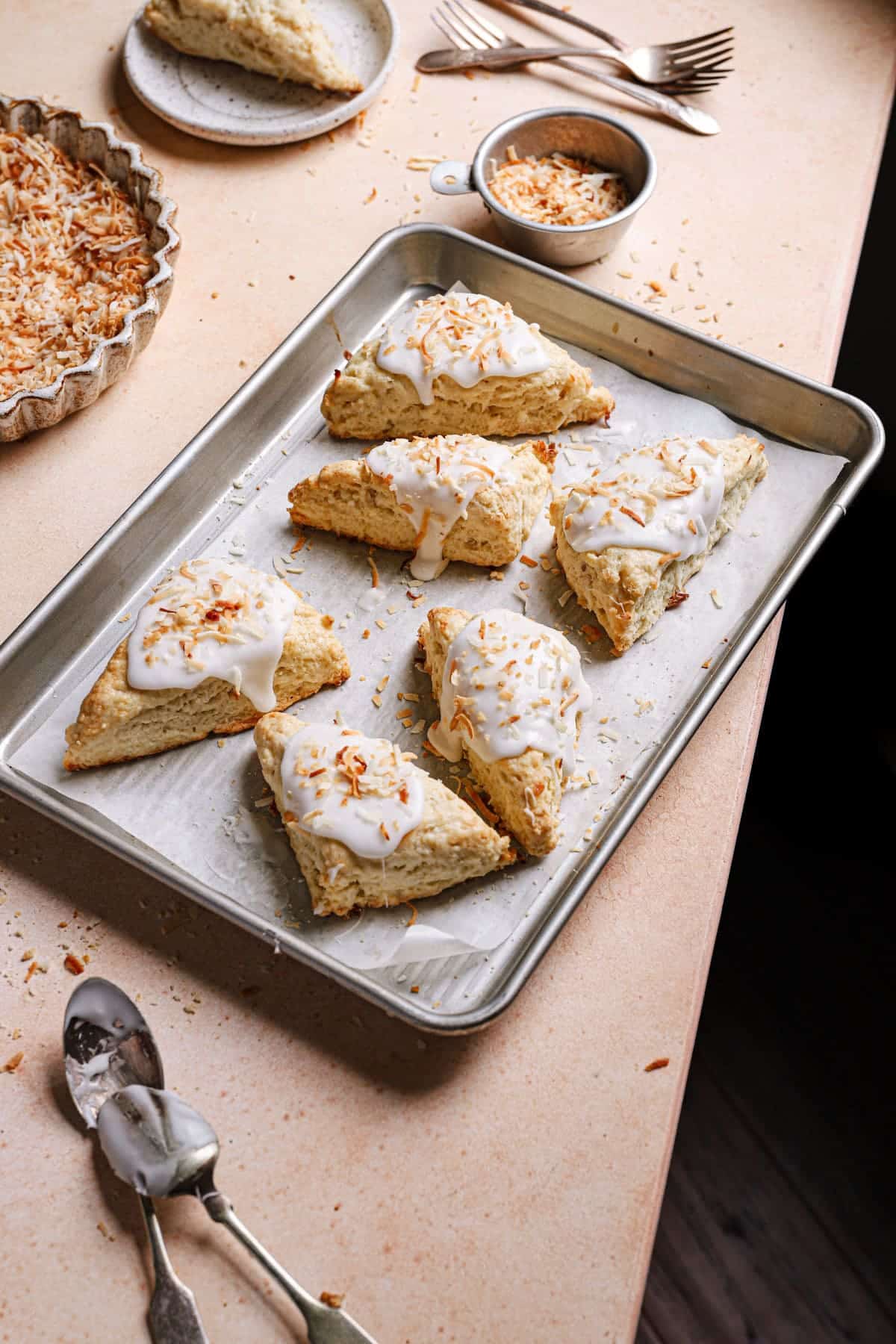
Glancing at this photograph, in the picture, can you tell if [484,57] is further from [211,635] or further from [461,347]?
[211,635]

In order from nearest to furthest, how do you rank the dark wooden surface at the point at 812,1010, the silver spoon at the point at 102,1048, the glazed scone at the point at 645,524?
1. the silver spoon at the point at 102,1048
2. the glazed scone at the point at 645,524
3. the dark wooden surface at the point at 812,1010

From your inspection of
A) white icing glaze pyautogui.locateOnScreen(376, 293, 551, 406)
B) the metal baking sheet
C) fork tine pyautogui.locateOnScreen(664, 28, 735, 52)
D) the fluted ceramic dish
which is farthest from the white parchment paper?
fork tine pyautogui.locateOnScreen(664, 28, 735, 52)

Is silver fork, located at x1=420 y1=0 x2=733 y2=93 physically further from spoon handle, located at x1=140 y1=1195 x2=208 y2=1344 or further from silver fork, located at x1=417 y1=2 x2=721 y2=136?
spoon handle, located at x1=140 y1=1195 x2=208 y2=1344

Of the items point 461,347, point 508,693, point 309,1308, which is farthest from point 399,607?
point 309,1308

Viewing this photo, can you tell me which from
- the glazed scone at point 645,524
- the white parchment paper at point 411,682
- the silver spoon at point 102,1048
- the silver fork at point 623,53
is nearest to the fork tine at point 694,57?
the silver fork at point 623,53

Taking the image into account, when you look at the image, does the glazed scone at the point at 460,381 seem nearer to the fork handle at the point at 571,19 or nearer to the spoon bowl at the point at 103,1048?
the fork handle at the point at 571,19

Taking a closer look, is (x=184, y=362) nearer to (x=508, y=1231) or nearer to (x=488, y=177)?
(x=488, y=177)

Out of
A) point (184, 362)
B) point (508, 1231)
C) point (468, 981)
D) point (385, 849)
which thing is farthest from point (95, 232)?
point (508, 1231)
